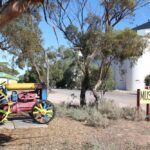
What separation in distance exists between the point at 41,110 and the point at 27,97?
2.16 ft

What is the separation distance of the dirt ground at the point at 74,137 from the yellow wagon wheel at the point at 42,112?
→ 22 cm

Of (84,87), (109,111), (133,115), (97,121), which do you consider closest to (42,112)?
(97,121)

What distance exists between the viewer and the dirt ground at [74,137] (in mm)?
9055

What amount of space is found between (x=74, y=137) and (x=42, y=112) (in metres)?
2.40

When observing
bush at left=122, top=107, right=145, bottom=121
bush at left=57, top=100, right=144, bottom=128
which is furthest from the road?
bush at left=122, top=107, right=145, bottom=121

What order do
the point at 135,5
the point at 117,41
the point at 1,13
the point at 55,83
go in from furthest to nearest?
1. the point at 55,83
2. the point at 135,5
3. the point at 117,41
4. the point at 1,13

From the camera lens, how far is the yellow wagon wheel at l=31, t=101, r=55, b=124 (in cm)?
1229

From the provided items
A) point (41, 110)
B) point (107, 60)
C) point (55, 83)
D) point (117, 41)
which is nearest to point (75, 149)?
point (41, 110)

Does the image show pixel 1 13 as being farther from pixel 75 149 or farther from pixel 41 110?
pixel 41 110

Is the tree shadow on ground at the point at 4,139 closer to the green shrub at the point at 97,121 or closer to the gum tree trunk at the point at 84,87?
the green shrub at the point at 97,121

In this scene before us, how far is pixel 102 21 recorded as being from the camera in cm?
1630

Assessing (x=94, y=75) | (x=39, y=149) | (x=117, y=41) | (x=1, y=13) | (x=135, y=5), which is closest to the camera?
(x=1, y=13)

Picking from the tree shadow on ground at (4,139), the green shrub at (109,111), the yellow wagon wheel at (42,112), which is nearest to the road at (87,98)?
the green shrub at (109,111)

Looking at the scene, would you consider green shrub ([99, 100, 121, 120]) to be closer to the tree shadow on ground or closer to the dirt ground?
the dirt ground
